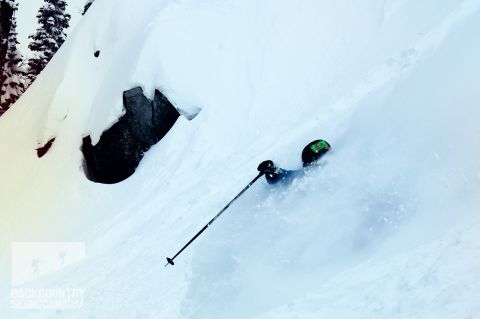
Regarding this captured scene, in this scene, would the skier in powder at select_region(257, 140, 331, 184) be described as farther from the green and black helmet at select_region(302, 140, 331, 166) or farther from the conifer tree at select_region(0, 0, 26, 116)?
the conifer tree at select_region(0, 0, 26, 116)

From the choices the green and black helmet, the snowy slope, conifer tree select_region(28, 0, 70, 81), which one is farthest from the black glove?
conifer tree select_region(28, 0, 70, 81)

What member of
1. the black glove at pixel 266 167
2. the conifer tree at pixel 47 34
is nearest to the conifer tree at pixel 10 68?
the conifer tree at pixel 47 34

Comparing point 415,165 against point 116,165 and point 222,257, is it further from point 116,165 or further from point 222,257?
point 116,165

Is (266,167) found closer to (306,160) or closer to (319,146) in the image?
(306,160)

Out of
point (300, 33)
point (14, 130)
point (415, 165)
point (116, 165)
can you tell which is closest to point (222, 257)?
point (415, 165)

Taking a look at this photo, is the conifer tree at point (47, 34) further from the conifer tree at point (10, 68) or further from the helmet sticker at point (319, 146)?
the helmet sticker at point (319, 146)

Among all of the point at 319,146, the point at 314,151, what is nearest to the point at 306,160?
the point at 314,151
